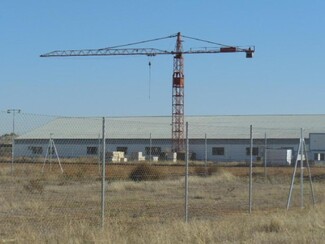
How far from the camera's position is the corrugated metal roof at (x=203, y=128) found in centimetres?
7894

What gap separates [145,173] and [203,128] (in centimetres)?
4842

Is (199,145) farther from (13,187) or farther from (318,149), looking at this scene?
(13,187)

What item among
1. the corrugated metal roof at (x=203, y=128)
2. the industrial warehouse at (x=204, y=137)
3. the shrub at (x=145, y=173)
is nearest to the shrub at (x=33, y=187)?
the shrub at (x=145, y=173)

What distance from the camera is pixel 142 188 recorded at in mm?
29672

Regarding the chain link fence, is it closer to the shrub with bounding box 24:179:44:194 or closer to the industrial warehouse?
the shrub with bounding box 24:179:44:194

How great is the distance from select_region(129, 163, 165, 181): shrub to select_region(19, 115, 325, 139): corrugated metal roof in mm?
37557

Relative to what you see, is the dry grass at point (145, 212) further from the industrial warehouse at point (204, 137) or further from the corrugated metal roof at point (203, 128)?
the corrugated metal roof at point (203, 128)

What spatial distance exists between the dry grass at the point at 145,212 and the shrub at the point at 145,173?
747 millimetres

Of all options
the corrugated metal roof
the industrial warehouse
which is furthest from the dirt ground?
the corrugated metal roof

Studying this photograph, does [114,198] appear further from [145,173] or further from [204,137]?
[204,137]

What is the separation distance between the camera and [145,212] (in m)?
19.8

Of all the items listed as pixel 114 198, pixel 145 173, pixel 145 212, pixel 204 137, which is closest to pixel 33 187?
pixel 114 198

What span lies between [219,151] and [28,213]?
6509cm

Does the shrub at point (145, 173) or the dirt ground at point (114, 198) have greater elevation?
the shrub at point (145, 173)
